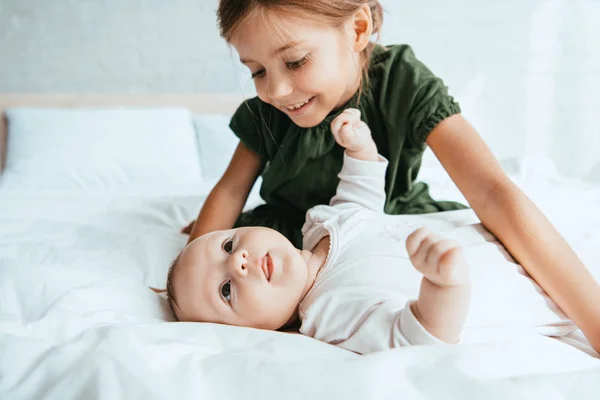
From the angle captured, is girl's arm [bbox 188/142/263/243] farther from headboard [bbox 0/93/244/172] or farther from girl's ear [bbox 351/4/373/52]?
headboard [bbox 0/93/244/172]

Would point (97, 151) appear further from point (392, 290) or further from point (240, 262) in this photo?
point (392, 290)

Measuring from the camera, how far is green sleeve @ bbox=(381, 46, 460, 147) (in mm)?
1060

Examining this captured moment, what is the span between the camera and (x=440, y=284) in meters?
0.65

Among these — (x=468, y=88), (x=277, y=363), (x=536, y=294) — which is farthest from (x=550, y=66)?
(x=277, y=363)

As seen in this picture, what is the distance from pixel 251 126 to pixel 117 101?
4.69 ft

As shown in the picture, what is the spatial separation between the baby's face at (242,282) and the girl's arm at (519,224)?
1.13 ft

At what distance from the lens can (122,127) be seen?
7.13 ft

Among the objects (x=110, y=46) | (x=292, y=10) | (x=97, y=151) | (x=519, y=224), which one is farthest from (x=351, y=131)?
(x=110, y=46)

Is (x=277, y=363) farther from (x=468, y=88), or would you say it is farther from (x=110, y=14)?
(x=468, y=88)

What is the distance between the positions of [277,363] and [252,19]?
0.60 m

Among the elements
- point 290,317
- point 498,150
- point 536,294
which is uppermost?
point 536,294

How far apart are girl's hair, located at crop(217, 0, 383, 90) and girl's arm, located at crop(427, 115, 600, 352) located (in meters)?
0.28

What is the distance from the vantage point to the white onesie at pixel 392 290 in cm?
73

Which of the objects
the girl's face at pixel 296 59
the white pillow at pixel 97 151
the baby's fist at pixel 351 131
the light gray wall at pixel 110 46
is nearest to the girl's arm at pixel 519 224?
the baby's fist at pixel 351 131
